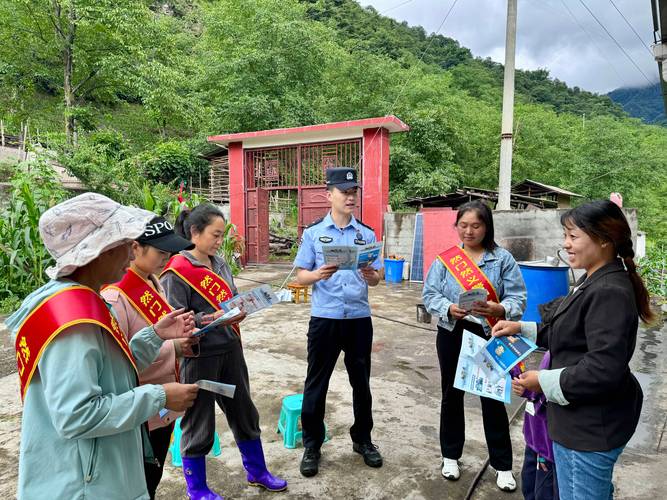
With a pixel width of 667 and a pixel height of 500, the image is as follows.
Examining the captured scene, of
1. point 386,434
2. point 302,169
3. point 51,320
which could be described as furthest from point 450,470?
point 302,169

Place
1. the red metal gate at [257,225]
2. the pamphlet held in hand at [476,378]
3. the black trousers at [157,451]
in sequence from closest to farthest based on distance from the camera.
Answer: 1. the black trousers at [157,451]
2. the pamphlet held in hand at [476,378]
3. the red metal gate at [257,225]

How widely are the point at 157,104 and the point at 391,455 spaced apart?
14.8 m

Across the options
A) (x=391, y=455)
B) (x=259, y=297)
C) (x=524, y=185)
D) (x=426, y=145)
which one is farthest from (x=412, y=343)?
(x=524, y=185)

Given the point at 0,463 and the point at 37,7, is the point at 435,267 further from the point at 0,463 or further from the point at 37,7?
the point at 37,7

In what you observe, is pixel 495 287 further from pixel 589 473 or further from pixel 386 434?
pixel 386 434

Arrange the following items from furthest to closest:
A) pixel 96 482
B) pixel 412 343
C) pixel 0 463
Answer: pixel 412 343 → pixel 0 463 → pixel 96 482

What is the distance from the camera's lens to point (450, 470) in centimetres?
230

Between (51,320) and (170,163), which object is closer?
(51,320)

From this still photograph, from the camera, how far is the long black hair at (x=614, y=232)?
1.40m

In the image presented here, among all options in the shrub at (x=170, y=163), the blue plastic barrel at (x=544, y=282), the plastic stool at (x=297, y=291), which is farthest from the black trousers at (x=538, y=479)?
the shrub at (x=170, y=163)

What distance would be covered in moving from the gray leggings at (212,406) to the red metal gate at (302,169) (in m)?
7.84

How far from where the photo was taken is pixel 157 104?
1436cm

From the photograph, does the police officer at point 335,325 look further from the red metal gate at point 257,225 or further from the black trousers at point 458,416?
the red metal gate at point 257,225

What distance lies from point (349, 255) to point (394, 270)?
6837 mm
